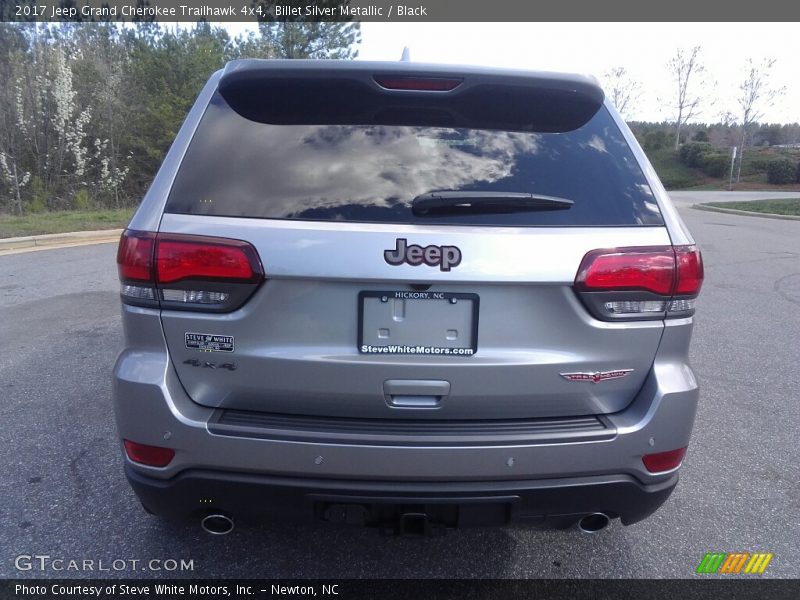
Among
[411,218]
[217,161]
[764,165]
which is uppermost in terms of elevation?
[217,161]

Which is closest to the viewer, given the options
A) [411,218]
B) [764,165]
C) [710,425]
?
[411,218]

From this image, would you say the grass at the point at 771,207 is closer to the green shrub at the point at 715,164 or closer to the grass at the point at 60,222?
the grass at the point at 60,222

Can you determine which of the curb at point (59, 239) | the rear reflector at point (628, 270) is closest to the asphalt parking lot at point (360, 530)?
the rear reflector at point (628, 270)

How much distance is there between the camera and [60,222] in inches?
559

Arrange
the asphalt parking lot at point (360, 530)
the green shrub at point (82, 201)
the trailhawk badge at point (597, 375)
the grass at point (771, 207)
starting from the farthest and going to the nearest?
1. the grass at point (771, 207)
2. the green shrub at point (82, 201)
3. the asphalt parking lot at point (360, 530)
4. the trailhawk badge at point (597, 375)

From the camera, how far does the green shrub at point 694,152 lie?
46.2 metres

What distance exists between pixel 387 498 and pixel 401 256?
77cm

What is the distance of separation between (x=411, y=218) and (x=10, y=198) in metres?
18.9

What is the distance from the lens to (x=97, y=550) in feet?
8.64

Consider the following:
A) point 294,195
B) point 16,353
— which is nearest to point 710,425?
point 294,195

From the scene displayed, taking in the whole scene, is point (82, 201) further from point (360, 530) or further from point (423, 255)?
point (423, 255)

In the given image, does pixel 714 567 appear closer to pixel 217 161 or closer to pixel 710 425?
pixel 710 425

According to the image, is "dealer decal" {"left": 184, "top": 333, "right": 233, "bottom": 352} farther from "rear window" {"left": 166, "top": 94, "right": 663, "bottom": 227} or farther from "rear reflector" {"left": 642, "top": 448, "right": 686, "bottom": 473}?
"rear reflector" {"left": 642, "top": 448, "right": 686, "bottom": 473}

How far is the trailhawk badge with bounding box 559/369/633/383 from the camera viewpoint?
2018 millimetres
